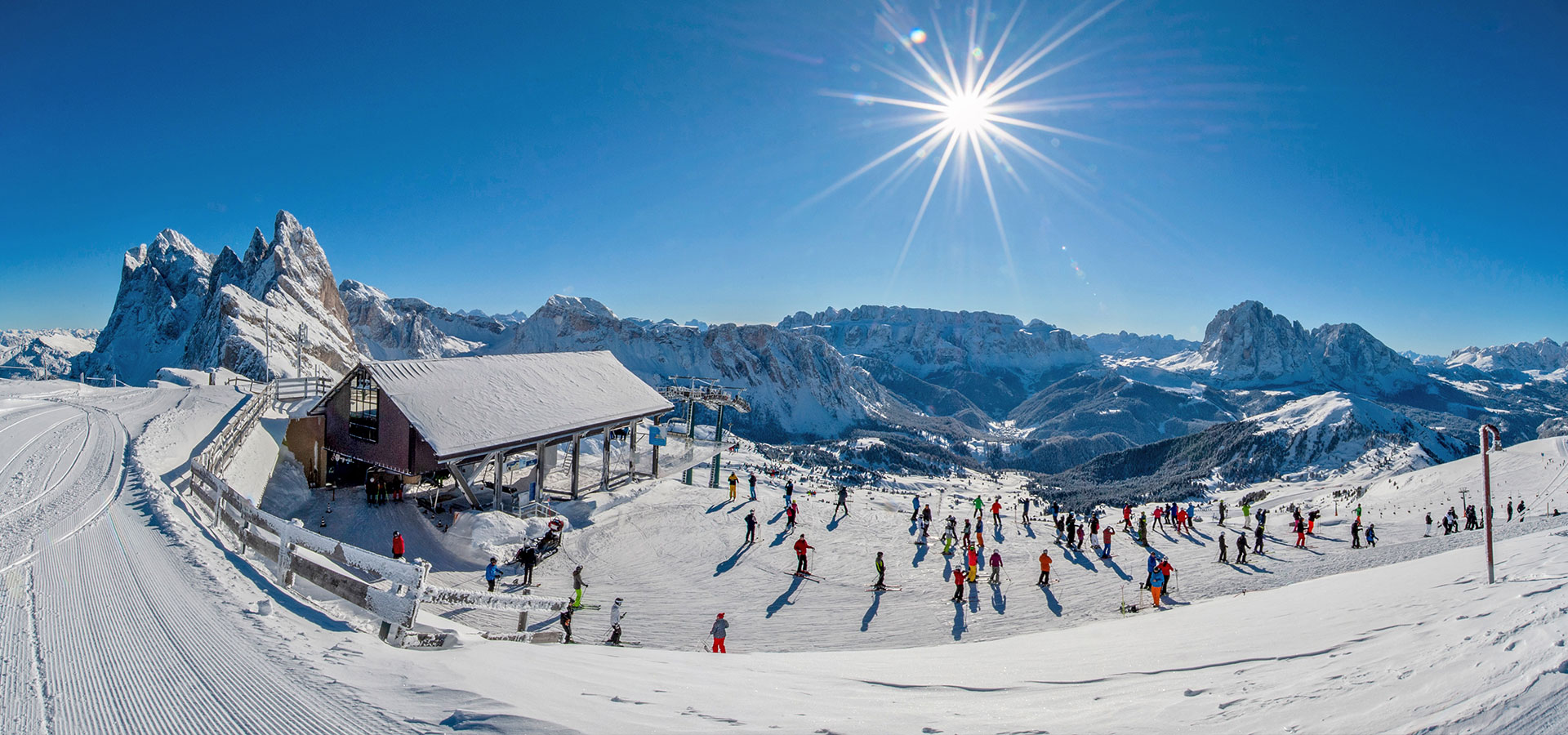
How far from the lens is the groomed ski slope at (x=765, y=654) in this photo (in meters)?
5.47

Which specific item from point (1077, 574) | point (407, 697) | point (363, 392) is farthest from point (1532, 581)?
point (363, 392)

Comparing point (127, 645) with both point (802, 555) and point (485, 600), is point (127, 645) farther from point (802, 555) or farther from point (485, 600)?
point (802, 555)

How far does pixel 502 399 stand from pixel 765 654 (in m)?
17.9

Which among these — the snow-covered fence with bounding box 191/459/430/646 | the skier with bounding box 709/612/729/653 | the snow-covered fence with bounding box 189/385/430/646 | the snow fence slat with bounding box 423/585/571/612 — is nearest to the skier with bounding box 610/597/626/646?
the snow fence slat with bounding box 423/585/571/612

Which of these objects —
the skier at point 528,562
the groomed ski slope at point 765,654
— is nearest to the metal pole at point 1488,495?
the groomed ski slope at point 765,654

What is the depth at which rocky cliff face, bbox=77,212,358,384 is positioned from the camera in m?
90.6

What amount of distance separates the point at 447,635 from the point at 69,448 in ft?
58.8

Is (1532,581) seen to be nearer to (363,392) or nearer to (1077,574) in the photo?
(1077,574)

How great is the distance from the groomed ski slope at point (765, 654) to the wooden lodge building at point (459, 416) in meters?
6.48

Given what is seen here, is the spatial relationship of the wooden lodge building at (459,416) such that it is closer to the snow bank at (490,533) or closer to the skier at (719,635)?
the snow bank at (490,533)

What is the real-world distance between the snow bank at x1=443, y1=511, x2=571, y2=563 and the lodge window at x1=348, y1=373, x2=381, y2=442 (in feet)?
18.8

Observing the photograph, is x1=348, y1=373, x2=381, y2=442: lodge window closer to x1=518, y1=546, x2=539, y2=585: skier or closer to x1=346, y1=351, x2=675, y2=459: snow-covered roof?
x1=346, y1=351, x2=675, y2=459: snow-covered roof

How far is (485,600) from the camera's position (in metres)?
10.5

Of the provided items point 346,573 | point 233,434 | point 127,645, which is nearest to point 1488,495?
point 346,573
